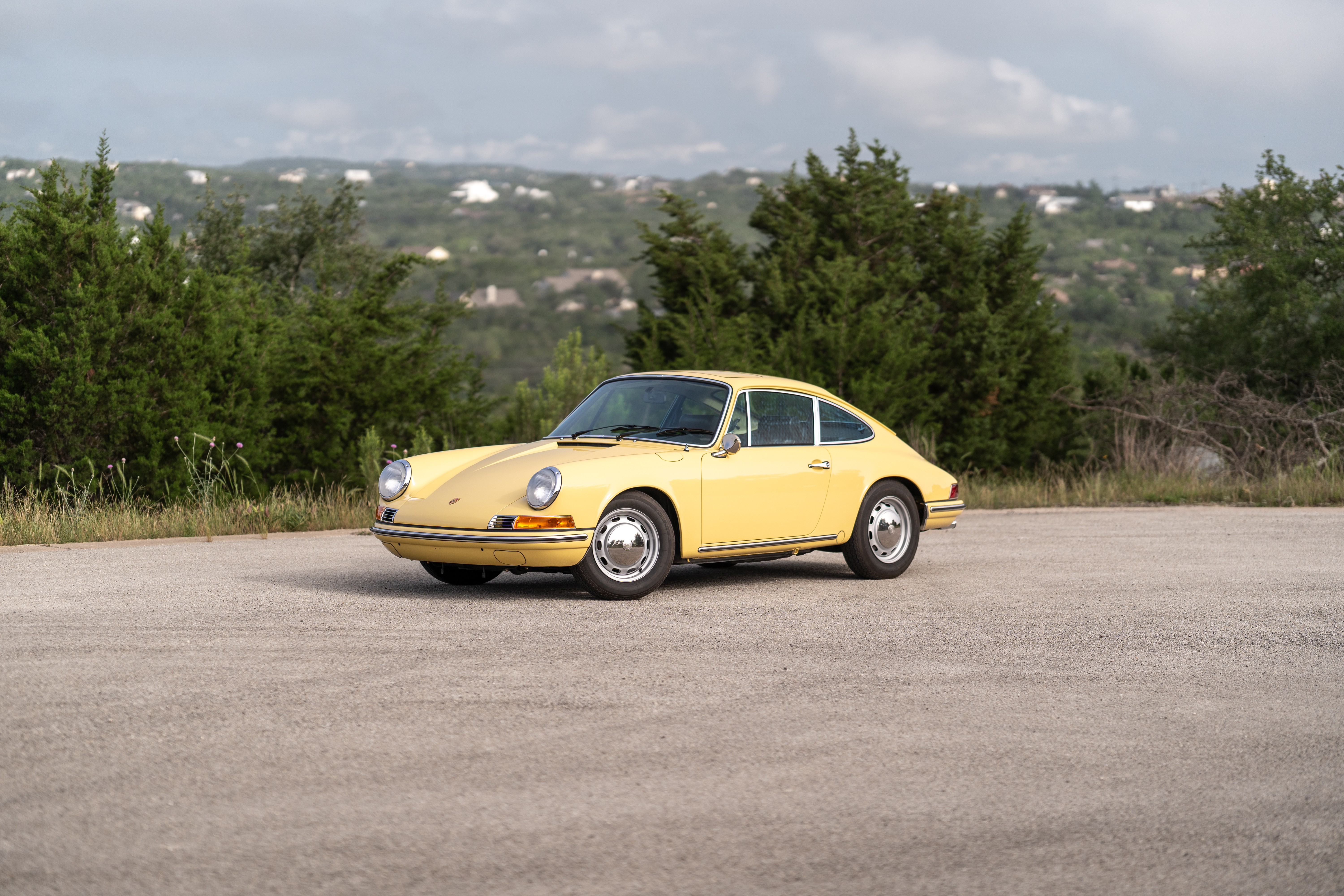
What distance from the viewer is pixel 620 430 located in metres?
9.84

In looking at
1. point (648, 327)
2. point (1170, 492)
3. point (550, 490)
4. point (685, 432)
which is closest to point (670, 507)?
point (685, 432)

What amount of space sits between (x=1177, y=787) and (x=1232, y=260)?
1237 inches

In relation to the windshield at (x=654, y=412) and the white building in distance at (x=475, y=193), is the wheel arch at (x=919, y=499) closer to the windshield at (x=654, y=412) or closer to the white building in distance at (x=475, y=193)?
the windshield at (x=654, y=412)

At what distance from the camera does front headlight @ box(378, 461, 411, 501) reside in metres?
9.38

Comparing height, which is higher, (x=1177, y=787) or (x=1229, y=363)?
(x=1229, y=363)

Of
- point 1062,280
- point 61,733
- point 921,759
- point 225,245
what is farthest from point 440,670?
point 1062,280

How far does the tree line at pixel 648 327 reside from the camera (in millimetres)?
17281

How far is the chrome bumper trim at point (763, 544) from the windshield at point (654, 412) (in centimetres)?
71

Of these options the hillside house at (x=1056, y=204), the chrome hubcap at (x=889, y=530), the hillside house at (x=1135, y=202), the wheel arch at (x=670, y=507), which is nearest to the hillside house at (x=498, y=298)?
the hillside house at (x=1056, y=204)

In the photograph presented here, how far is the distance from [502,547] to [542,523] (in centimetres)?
30

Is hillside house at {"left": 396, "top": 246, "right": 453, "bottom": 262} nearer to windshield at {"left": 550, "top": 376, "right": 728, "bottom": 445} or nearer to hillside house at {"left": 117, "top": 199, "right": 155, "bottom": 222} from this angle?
hillside house at {"left": 117, "top": 199, "right": 155, "bottom": 222}

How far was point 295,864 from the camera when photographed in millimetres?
3920

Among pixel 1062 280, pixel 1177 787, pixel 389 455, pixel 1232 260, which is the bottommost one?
pixel 1177 787

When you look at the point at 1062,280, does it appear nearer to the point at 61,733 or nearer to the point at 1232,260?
the point at 1232,260
